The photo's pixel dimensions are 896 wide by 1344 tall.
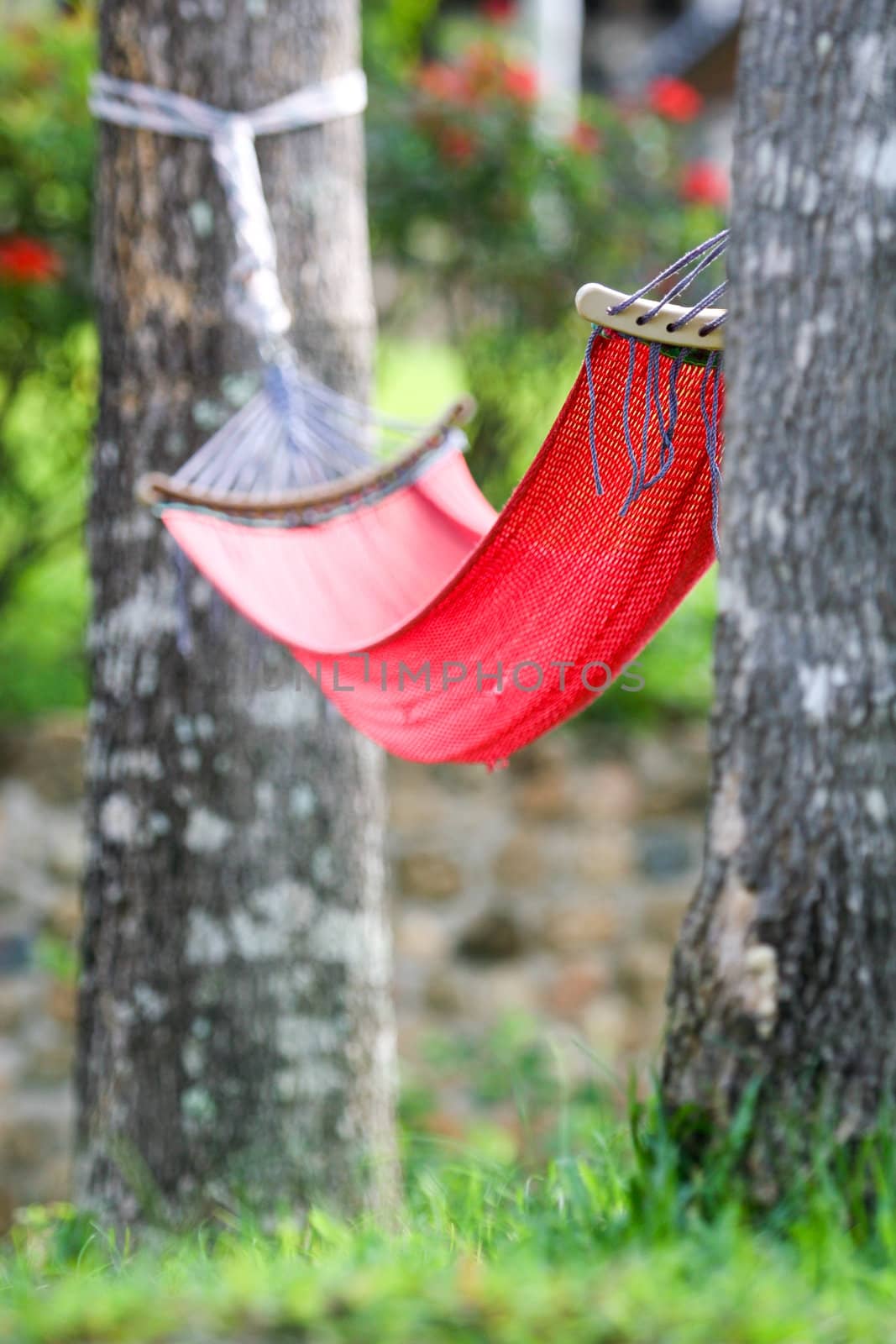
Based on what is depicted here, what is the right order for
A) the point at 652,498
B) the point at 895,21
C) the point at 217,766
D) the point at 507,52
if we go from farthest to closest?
1. the point at 507,52
2. the point at 217,766
3. the point at 652,498
4. the point at 895,21

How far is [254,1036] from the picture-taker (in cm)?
205

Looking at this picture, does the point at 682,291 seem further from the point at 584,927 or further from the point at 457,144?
the point at 584,927

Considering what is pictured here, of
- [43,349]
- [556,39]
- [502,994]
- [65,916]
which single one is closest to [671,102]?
[43,349]

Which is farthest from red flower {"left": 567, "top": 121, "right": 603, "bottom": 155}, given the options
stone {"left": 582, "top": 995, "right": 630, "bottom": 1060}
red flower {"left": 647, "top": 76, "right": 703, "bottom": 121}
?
stone {"left": 582, "top": 995, "right": 630, "bottom": 1060}

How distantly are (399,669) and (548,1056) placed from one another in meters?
1.80

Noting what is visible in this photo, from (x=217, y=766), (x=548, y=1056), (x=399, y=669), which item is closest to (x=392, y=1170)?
(x=217, y=766)

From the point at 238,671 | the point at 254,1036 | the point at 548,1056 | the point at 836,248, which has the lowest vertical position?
the point at 548,1056

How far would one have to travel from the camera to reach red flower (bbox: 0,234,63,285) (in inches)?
114

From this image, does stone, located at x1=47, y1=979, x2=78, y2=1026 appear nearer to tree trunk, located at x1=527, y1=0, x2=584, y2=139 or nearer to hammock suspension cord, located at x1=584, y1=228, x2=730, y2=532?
hammock suspension cord, located at x1=584, y1=228, x2=730, y2=532

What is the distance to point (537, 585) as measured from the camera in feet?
5.33

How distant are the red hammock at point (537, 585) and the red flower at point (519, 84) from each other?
1.70m

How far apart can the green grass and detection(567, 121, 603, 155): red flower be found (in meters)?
2.26

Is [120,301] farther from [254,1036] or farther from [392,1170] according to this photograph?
[392,1170]

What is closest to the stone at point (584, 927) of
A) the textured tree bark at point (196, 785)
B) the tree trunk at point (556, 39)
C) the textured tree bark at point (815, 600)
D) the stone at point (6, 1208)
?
the stone at point (6, 1208)
